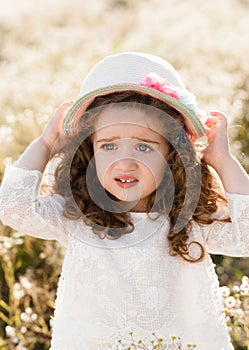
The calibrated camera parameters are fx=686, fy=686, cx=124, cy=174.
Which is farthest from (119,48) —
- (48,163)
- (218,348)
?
(218,348)

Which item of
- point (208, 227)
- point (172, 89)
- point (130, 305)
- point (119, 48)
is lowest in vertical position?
point (119, 48)

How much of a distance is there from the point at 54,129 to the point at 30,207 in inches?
13.5

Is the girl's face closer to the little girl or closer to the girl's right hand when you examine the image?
the little girl

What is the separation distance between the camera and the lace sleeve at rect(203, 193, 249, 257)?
2381mm

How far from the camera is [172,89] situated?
7.66 feet

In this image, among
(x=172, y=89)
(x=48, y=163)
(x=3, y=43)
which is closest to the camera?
(x=172, y=89)

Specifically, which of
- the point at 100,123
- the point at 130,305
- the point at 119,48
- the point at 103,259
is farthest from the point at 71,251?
the point at 119,48

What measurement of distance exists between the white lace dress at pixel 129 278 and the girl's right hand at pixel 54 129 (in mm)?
172

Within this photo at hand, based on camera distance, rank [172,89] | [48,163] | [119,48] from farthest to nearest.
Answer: [119,48] < [48,163] < [172,89]

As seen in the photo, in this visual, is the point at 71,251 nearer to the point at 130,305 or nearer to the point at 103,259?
the point at 103,259

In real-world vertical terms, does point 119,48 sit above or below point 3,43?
above

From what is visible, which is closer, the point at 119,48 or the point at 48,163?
the point at 48,163

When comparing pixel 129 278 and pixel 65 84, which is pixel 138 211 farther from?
pixel 65 84

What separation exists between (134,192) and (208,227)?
1.04 ft
